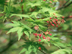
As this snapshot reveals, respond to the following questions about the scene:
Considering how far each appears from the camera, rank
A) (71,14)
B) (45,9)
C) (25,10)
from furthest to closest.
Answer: (71,14)
(25,10)
(45,9)

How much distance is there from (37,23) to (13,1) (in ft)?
3.16

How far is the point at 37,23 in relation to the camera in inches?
74.1

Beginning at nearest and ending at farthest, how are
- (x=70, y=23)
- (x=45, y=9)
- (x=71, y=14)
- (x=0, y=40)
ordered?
(x=45, y=9)
(x=71, y=14)
(x=70, y=23)
(x=0, y=40)

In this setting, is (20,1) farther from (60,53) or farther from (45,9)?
(60,53)

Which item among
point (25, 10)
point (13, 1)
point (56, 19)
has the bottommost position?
point (56, 19)

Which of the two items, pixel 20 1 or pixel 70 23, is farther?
pixel 70 23

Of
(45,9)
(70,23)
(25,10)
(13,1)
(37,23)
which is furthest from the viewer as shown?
(70,23)

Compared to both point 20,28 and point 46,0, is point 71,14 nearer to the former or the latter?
point 46,0

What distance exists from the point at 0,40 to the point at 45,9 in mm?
4025

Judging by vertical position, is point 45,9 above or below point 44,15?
above

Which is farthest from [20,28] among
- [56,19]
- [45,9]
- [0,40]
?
[0,40]

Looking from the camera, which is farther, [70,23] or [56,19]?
[70,23]

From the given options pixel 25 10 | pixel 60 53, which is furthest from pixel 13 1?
pixel 60 53

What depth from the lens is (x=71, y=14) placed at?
142 inches
